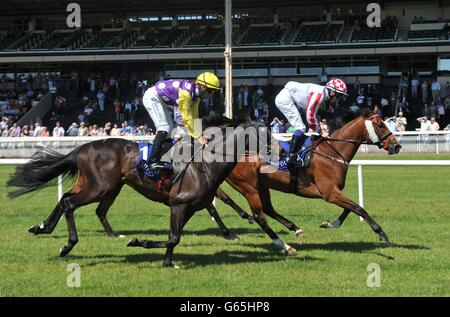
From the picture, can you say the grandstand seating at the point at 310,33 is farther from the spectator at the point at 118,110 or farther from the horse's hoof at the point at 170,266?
the horse's hoof at the point at 170,266

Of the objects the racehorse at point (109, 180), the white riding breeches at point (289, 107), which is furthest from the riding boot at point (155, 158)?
the white riding breeches at point (289, 107)

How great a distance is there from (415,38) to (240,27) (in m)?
8.29

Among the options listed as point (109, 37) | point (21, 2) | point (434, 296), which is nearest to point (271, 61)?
point (109, 37)

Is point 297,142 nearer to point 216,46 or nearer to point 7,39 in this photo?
point 216,46

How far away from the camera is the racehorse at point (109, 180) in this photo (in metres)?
5.62

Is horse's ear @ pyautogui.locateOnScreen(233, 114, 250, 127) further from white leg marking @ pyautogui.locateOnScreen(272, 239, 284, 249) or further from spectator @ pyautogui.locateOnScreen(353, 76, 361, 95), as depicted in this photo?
spectator @ pyautogui.locateOnScreen(353, 76, 361, 95)

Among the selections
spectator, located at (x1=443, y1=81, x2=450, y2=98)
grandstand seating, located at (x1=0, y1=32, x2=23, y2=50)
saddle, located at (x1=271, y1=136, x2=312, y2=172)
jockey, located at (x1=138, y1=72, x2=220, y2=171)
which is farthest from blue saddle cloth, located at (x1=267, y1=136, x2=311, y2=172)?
grandstand seating, located at (x1=0, y1=32, x2=23, y2=50)

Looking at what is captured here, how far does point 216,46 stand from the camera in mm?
30031

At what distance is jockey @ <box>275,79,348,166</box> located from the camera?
22.9 feet

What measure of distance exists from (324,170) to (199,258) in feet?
5.43

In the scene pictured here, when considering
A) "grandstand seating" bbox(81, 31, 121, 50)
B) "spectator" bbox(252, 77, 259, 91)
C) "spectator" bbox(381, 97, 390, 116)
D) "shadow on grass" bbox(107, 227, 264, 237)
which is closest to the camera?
"shadow on grass" bbox(107, 227, 264, 237)

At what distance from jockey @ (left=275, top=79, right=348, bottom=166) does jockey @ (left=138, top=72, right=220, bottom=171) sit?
1325 millimetres

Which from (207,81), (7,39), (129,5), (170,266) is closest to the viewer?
(170,266)

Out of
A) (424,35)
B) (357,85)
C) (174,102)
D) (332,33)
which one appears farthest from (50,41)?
(174,102)
